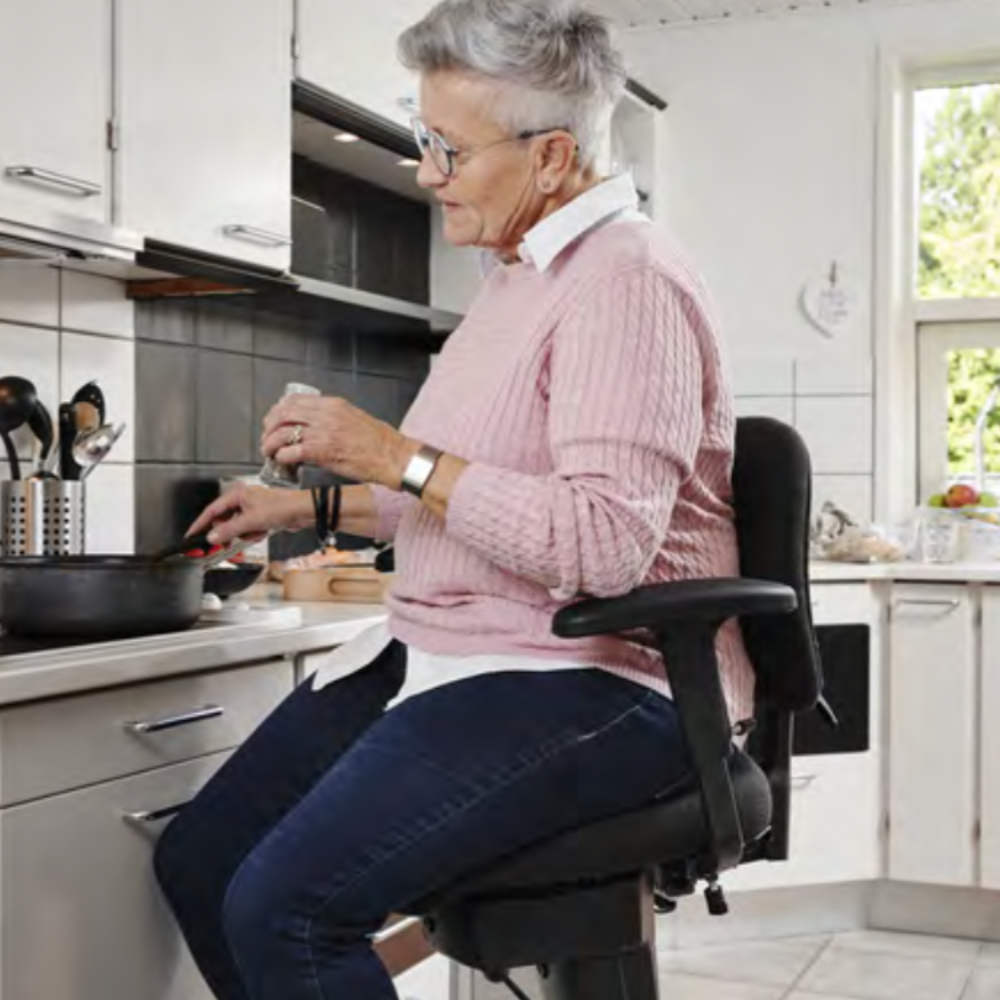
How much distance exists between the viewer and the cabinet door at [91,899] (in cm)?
167

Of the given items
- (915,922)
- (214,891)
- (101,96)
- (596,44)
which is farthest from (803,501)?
(915,922)

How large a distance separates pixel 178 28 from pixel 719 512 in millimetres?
1178

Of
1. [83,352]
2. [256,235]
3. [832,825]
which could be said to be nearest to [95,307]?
[83,352]

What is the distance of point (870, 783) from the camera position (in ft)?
12.1

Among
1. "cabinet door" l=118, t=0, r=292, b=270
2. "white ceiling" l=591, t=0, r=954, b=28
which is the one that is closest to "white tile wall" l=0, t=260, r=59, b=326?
"cabinet door" l=118, t=0, r=292, b=270

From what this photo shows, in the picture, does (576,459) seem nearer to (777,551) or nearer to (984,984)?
(777,551)

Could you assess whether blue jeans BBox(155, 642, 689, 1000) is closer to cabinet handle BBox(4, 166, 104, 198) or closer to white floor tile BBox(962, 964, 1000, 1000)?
cabinet handle BBox(4, 166, 104, 198)

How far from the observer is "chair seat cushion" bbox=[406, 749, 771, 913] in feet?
4.77

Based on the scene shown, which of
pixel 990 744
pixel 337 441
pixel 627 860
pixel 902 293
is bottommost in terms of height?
pixel 990 744

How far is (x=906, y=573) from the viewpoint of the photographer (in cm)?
360

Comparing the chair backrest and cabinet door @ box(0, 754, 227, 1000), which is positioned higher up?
the chair backrest

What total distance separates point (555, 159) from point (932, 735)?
240 centimetres

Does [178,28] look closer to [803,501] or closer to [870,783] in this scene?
[803,501]

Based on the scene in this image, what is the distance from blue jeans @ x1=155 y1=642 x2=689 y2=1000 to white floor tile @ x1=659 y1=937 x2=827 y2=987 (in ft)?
6.78
